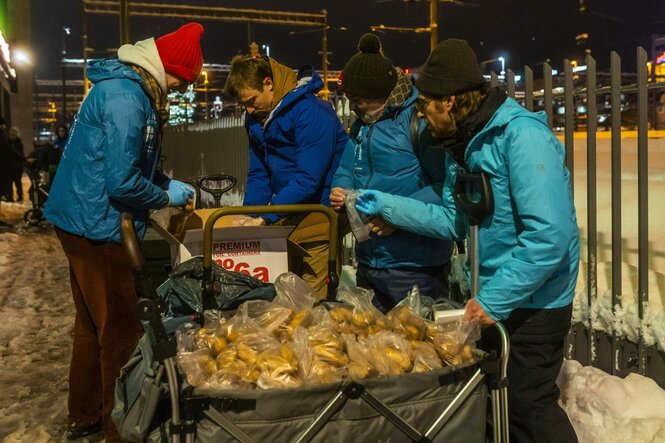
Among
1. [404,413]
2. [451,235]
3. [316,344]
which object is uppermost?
[451,235]

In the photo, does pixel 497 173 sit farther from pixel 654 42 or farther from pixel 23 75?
pixel 23 75

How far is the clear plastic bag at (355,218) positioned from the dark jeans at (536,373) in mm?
870

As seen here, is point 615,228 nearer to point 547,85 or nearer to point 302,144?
point 547,85

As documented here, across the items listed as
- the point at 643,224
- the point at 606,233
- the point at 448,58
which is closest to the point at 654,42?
the point at 606,233

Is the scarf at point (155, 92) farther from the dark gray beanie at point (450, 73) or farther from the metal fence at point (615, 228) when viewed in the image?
the metal fence at point (615, 228)

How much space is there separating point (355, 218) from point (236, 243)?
3.05 feet

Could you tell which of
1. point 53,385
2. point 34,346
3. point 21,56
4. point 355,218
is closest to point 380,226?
point 355,218

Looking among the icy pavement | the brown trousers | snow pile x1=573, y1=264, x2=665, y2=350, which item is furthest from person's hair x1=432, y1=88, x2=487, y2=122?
the icy pavement

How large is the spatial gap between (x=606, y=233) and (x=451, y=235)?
3.68m

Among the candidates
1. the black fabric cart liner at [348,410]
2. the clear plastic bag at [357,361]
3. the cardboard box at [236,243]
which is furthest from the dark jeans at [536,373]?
the cardboard box at [236,243]

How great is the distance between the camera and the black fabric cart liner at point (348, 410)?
2205mm

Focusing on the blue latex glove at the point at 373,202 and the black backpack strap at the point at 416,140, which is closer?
the blue latex glove at the point at 373,202

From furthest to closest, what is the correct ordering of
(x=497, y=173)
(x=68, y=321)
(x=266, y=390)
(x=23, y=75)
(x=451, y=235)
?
(x=23, y=75) < (x=68, y=321) < (x=451, y=235) < (x=497, y=173) < (x=266, y=390)

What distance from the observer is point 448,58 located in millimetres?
2848
